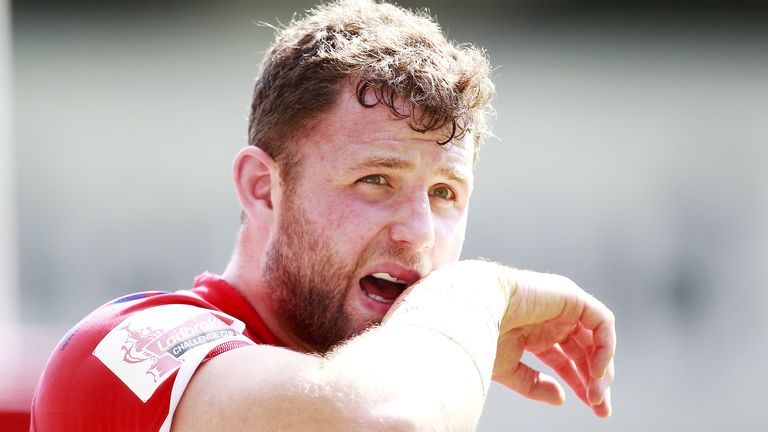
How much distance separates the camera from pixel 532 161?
7422 mm

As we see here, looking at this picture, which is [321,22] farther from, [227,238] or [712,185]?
[712,185]

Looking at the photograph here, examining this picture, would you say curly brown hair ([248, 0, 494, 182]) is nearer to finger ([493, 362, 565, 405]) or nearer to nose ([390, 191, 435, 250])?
nose ([390, 191, 435, 250])

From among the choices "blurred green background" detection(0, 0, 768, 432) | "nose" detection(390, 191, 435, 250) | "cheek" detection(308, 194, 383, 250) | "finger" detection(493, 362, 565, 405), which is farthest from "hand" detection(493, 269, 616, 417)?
"blurred green background" detection(0, 0, 768, 432)

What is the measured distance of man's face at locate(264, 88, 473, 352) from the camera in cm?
207

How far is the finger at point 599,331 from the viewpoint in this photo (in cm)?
211

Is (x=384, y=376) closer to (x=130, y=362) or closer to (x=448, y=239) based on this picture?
(x=130, y=362)

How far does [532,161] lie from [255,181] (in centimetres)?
532

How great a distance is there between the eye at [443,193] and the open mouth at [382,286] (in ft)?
0.73

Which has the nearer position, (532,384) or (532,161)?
(532,384)

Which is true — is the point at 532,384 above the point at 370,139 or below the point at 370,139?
below

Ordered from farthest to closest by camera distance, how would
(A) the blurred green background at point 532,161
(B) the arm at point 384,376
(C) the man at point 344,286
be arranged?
(A) the blurred green background at point 532,161
(C) the man at point 344,286
(B) the arm at point 384,376

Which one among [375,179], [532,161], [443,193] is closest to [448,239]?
[443,193]

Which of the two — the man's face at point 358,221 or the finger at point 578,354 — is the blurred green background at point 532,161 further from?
the man's face at point 358,221

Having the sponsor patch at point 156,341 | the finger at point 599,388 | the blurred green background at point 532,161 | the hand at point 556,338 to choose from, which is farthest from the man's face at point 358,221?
the blurred green background at point 532,161
